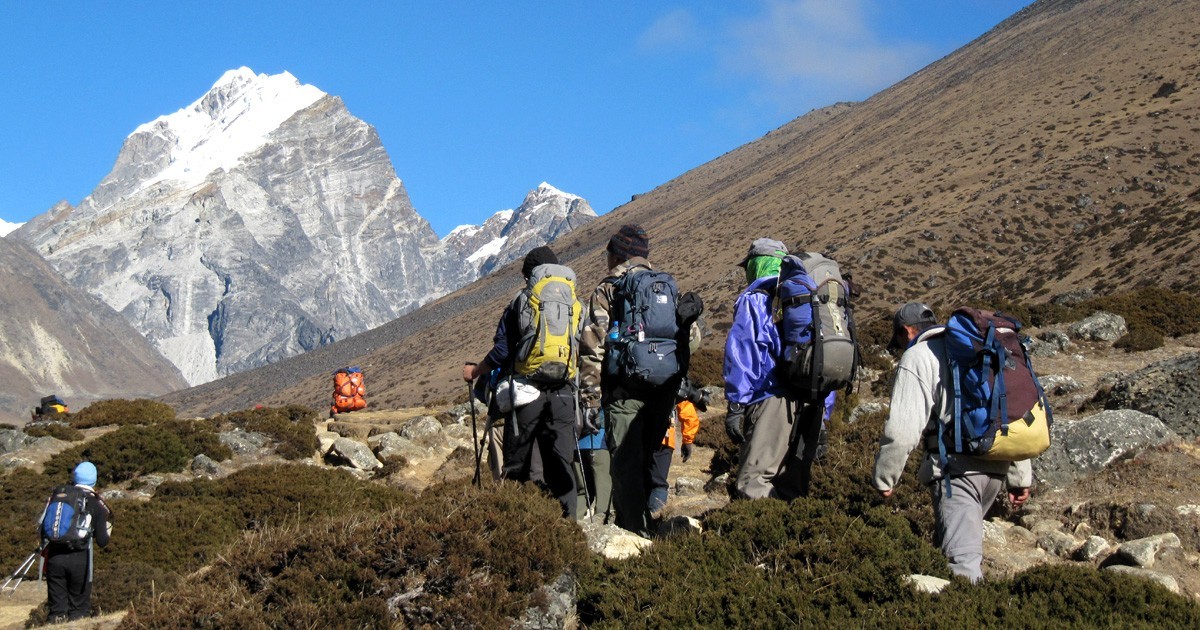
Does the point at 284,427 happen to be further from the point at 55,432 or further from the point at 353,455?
the point at 55,432

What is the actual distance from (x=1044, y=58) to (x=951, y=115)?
13.0 m

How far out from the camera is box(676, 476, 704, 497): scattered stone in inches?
410

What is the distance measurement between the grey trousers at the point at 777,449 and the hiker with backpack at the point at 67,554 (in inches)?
230

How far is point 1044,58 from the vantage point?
92875 millimetres

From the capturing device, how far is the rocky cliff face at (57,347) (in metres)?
143

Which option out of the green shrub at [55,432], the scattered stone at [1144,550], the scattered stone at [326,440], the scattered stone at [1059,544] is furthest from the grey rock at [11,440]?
the scattered stone at [1144,550]

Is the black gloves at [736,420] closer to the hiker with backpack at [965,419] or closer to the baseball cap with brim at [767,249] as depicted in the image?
the baseball cap with brim at [767,249]

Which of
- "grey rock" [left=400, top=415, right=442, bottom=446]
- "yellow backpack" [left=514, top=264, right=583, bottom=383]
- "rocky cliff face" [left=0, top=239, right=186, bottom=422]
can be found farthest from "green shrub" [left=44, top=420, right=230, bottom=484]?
"rocky cliff face" [left=0, top=239, right=186, bottom=422]

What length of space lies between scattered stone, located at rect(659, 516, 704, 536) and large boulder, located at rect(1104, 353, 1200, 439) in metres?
4.86

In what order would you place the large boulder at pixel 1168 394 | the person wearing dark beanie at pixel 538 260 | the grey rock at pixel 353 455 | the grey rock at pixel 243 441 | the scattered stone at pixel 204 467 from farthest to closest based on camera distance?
the grey rock at pixel 243 441, the grey rock at pixel 353 455, the scattered stone at pixel 204 467, the large boulder at pixel 1168 394, the person wearing dark beanie at pixel 538 260

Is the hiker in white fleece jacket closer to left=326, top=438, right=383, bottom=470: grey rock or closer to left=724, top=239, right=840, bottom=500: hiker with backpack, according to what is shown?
left=724, top=239, right=840, bottom=500: hiker with backpack

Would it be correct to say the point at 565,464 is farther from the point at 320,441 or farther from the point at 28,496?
the point at 320,441

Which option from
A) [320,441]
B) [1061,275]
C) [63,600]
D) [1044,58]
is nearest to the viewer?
[63,600]

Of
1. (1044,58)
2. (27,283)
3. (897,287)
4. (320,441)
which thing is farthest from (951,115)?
(27,283)
